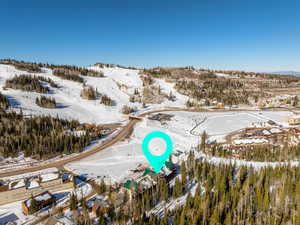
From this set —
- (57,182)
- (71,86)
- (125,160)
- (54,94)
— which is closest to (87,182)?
(57,182)

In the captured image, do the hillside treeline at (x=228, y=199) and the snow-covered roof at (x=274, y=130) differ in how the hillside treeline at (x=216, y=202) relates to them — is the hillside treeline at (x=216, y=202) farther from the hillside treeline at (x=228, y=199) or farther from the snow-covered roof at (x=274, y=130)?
the snow-covered roof at (x=274, y=130)

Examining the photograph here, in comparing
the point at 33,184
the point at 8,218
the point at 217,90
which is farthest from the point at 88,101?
the point at 217,90

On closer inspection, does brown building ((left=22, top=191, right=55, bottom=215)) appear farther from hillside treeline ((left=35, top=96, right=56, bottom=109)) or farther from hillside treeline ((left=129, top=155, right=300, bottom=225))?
hillside treeline ((left=35, top=96, right=56, bottom=109))

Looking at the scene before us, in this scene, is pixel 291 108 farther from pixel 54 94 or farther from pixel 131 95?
pixel 54 94

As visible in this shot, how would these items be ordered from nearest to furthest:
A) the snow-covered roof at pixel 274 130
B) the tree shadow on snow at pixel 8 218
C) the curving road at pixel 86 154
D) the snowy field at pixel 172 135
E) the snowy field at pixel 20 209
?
the tree shadow on snow at pixel 8 218
the snowy field at pixel 20 209
the curving road at pixel 86 154
the snowy field at pixel 172 135
the snow-covered roof at pixel 274 130

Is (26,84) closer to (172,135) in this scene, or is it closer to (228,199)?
(172,135)

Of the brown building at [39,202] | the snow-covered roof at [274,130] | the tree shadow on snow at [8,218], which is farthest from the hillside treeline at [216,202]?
the snow-covered roof at [274,130]
